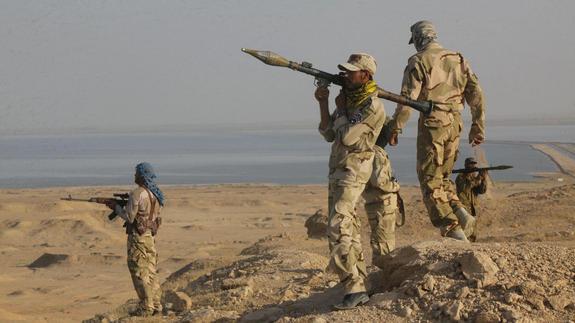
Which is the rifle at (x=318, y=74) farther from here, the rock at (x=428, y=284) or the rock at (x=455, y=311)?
the rock at (x=455, y=311)

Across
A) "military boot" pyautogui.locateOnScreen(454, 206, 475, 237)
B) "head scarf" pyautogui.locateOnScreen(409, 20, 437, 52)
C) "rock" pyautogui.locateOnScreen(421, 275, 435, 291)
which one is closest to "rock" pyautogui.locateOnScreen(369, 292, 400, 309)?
"rock" pyautogui.locateOnScreen(421, 275, 435, 291)

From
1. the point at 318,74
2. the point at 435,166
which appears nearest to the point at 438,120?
the point at 435,166

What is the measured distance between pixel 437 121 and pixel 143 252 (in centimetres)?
274

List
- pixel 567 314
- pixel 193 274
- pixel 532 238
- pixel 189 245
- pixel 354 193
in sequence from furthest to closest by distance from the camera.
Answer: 1. pixel 189 245
2. pixel 532 238
3. pixel 193 274
4. pixel 354 193
5. pixel 567 314

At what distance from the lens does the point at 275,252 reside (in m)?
10.2

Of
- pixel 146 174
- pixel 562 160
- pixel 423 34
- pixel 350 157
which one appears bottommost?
pixel 562 160

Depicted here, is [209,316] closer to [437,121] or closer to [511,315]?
[437,121]

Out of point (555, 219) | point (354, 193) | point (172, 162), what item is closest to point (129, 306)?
point (354, 193)

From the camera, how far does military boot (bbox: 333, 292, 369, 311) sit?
6.19 meters

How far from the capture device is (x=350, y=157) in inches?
248

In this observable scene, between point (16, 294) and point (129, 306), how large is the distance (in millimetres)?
5226

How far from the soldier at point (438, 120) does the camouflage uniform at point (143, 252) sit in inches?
87.3

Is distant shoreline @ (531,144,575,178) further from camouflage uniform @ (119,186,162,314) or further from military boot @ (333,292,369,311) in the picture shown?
military boot @ (333,292,369,311)

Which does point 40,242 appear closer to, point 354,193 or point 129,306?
point 129,306
